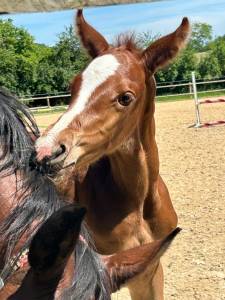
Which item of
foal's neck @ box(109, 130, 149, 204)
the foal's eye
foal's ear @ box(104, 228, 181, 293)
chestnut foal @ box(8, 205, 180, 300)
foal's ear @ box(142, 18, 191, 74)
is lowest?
foal's neck @ box(109, 130, 149, 204)

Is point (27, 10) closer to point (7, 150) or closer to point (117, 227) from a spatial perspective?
point (7, 150)

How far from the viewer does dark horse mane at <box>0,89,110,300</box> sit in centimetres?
105

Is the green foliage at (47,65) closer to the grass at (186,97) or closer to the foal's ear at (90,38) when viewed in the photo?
the grass at (186,97)

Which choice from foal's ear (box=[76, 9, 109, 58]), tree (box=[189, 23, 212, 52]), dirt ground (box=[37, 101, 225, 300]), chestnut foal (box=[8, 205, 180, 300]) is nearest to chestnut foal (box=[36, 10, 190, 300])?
foal's ear (box=[76, 9, 109, 58])

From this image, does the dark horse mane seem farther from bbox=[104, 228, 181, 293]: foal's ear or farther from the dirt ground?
the dirt ground

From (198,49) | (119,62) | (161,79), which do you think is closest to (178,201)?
(119,62)

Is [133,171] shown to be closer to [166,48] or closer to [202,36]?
[166,48]

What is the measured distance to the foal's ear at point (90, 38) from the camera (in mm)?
2822

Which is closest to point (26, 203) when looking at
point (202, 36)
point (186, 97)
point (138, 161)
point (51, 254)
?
point (51, 254)

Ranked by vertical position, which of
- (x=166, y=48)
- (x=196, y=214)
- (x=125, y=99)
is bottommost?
(x=196, y=214)

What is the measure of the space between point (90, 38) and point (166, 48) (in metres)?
0.47

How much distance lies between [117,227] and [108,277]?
167cm

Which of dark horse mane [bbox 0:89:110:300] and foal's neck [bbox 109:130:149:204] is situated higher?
dark horse mane [bbox 0:89:110:300]

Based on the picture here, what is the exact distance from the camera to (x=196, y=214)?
17.0ft
